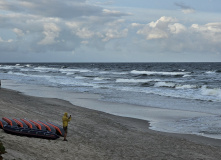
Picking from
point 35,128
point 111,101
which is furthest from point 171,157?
point 111,101

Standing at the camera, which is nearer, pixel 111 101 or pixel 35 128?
pixel 35 128

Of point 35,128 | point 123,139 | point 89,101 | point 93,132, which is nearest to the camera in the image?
point 35,128

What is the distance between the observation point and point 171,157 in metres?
10.8

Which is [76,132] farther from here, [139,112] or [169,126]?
[139,112]

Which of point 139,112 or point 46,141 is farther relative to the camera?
point 139,112

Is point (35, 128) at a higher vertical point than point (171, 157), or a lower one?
higher

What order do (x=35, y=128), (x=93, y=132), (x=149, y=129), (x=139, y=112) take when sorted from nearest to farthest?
(x=35, y=128), (x=93, y=132), (x=149, y=129), (x=139, y=112)

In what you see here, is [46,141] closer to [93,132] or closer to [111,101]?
[93,132]

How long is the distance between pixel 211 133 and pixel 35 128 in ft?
27.4

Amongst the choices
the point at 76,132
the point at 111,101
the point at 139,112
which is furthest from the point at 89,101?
the point at 76,132

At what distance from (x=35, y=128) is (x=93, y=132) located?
3.00 m

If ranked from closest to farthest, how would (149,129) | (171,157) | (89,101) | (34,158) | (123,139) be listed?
1. (34,158)
2. (171,157)
3. (123,139)
4. (149,129)
5. (89,101)

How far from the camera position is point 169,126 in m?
16.3

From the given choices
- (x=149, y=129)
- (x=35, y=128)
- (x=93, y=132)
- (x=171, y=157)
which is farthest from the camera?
(x=149, y=129)
